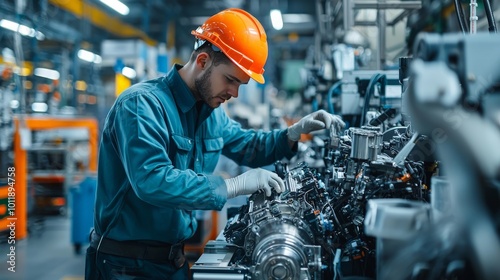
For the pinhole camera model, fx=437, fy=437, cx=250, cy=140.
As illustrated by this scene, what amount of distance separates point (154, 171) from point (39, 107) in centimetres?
611

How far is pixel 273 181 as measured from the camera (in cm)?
176

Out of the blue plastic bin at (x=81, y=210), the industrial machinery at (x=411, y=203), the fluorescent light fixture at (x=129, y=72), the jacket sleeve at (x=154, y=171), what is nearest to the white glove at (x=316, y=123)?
the industrial machinery at (x=411, y=203)

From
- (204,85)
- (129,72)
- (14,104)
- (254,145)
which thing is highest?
(129,72)

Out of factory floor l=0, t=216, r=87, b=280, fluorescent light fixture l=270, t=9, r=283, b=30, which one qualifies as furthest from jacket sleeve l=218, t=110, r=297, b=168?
fluorescent light fixture l=270, t=9, r=283, b=30

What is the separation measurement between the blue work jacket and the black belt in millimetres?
37

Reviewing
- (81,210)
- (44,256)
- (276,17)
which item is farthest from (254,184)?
(276,17)

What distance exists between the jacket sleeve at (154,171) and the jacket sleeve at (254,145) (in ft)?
2.44

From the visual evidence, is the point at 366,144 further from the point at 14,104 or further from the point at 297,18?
the point at 297,18

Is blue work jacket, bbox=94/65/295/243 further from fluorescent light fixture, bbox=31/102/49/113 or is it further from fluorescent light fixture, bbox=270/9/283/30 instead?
fluorescent light fixture, bbox=31/102/49/113

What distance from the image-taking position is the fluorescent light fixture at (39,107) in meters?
6.79

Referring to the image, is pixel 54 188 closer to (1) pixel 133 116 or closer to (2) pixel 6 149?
(2) pixel 6 149

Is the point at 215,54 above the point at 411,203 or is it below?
above

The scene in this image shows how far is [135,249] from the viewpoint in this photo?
6.20ft

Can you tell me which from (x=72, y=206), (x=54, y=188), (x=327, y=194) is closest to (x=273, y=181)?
(x=327, y=194)
